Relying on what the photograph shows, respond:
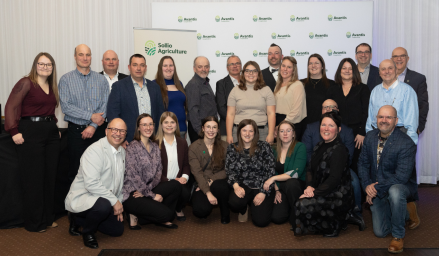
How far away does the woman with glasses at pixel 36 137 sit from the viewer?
3297 mm

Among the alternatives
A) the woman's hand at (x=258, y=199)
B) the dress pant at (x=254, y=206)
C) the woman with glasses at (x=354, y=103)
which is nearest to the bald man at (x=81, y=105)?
the dress pant at (x=254, y=206)

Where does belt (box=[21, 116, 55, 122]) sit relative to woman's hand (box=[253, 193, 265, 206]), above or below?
above

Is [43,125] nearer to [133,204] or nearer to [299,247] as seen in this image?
[133,204]

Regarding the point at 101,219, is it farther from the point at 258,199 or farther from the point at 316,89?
the point at 316,89

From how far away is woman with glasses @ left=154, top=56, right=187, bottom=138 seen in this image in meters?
4.07

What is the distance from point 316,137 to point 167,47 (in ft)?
8.48

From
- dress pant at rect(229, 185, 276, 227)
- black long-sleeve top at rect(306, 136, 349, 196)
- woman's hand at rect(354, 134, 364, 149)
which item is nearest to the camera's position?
black long-sleeve top at rect(306, 136, 349, 196)

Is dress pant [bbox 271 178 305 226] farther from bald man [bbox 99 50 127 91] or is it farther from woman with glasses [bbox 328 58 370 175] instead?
bald man [bbox 99 50 127 91]

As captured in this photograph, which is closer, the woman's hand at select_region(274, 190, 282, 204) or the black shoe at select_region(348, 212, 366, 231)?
the black shoe at select_region(348, 212, 366, 231)

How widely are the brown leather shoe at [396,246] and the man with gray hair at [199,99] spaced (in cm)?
221

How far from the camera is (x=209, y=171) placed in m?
3.80

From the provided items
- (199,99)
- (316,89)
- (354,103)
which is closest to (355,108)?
(354,103)

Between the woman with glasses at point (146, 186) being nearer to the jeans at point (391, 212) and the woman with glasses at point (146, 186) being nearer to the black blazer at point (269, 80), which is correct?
the black blazer at point (269, 80)

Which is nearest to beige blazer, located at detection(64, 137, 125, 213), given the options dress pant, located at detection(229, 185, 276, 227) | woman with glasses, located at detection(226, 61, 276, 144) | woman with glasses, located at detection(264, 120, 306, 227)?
dress pant, located at detection(229, 185, 276, 227)
